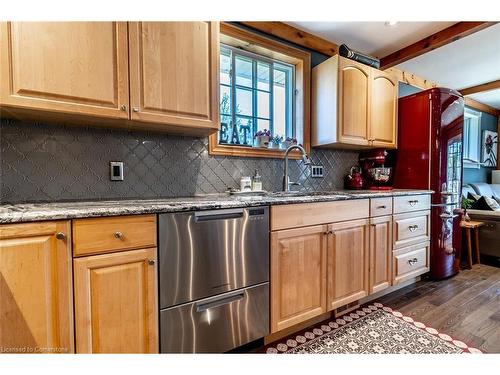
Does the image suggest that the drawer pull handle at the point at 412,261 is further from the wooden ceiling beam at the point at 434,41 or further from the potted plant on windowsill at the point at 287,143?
the wooden ceiling beam at the point at 434,41

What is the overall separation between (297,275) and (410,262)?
4.47 feet

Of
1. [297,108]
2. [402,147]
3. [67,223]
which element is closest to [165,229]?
[67,223]

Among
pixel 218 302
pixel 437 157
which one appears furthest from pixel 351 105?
pixel 218 302

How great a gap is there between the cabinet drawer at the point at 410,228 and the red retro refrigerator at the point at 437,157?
0.17 metres

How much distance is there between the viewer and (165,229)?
1152 millimetres

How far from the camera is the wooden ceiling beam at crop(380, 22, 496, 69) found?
208 cm

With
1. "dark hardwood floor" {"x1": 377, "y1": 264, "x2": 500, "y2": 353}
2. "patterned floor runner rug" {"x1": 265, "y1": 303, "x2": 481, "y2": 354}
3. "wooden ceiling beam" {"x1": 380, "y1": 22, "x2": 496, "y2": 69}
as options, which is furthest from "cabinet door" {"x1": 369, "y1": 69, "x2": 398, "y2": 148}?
"patterned floor runner rug" {"x1": 265, "y1": 303, "x2": 481, "y2": 354}

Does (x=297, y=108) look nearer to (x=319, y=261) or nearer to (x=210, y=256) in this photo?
(x=319, y=261)

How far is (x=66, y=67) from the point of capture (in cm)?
118

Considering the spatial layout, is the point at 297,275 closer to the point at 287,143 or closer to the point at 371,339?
the point at 371,339

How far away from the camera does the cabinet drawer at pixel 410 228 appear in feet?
6.98

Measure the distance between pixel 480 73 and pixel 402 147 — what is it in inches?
75.7

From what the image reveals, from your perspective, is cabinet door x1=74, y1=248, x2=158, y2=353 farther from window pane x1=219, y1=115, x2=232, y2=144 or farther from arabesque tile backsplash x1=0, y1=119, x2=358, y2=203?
window pane x1=219, y1=115, x2=232, y2=144
